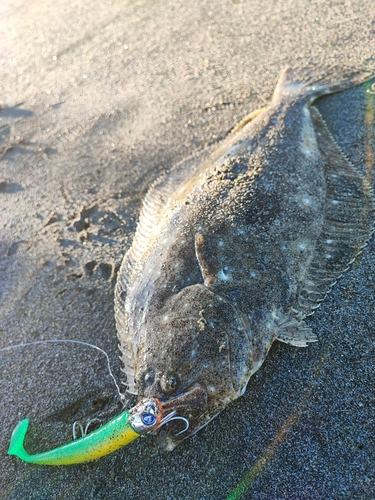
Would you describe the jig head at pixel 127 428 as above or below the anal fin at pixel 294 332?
above

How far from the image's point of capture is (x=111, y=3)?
703 cm

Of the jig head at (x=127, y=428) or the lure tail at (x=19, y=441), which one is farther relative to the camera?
the lure tail at (x=19, y=441)

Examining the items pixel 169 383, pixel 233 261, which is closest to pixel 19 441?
pixel 169 383

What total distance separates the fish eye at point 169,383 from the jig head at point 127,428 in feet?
0.21

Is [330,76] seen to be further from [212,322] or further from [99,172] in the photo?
[212,322]

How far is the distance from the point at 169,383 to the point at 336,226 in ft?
6.31

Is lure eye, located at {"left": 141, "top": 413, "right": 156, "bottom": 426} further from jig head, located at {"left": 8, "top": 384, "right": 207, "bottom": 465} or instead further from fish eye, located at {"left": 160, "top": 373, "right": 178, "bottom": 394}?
fish eye, located at {"left": 160, "top": 373, "right": 178, "bottom": 394}

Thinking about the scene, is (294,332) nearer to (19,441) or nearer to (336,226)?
(336,226)

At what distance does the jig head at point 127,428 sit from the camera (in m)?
2.48

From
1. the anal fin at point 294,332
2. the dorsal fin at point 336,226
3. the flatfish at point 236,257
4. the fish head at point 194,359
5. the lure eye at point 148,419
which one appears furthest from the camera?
the dorsal fin at point 336,226

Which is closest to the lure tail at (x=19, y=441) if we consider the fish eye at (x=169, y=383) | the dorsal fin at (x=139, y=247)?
the dorsal fin at (x=139, y=247)

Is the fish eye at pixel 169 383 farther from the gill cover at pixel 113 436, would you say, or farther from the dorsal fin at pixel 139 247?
the dorsal fin at pixel 139 247

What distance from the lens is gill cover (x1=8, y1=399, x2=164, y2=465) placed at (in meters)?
2.47

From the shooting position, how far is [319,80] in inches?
182
